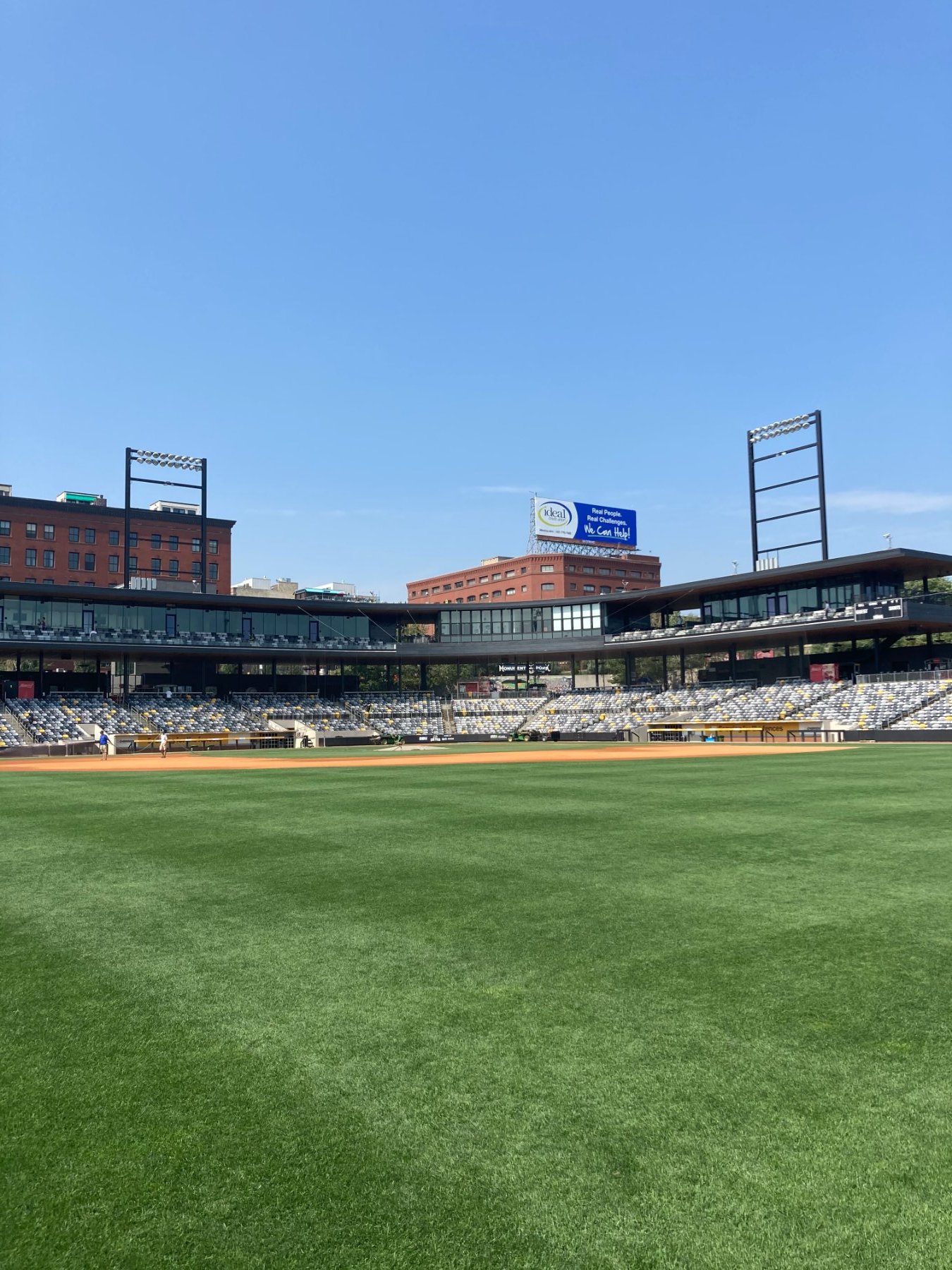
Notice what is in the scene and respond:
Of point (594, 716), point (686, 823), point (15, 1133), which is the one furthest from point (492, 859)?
point (594, 716)

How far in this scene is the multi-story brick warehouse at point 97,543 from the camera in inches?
4122

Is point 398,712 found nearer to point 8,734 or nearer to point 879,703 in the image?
point 8,734

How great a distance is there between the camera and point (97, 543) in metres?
110

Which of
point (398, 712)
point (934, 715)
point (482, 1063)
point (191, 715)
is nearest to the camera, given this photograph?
point (482, 1063)

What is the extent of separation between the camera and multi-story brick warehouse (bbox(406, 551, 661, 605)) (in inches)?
5871

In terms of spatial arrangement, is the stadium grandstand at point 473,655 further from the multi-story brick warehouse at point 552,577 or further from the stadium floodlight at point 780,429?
the multi-story brick warehouse at point 552,577

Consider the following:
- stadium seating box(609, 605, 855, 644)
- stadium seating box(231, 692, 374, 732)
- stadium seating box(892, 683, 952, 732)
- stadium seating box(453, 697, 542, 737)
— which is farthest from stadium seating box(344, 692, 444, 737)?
stadium seating box(892, 683, 952, 732)

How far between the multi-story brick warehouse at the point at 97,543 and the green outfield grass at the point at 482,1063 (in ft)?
329

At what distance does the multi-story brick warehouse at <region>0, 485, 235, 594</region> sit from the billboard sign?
142 feet

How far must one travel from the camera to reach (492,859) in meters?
11.3

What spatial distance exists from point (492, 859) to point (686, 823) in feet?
14.9

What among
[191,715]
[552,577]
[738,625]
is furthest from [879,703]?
[552,577]

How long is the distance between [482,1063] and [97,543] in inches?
4591

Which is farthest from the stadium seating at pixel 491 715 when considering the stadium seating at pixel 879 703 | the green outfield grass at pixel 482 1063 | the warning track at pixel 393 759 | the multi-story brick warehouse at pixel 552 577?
the green outfield grass at pixel 482 1063
